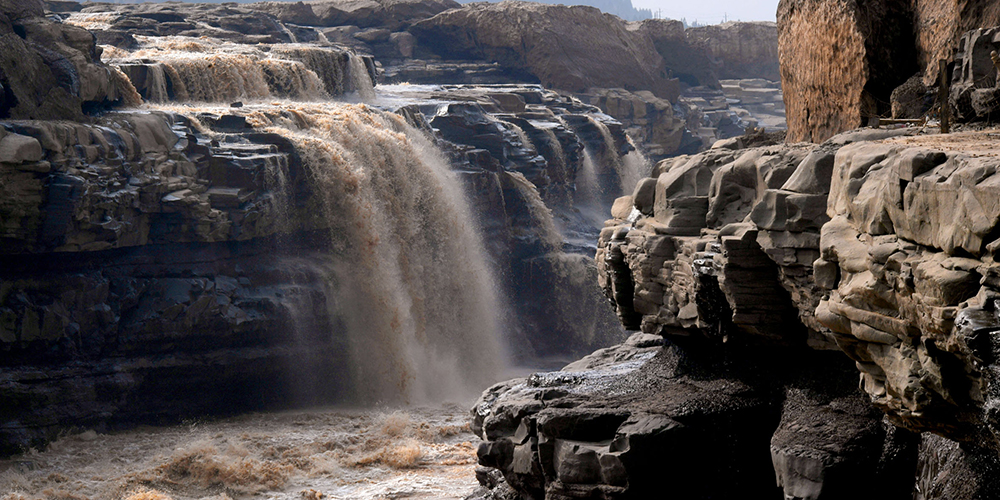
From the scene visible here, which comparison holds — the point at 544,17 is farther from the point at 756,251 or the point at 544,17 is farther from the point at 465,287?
the point at 756,251

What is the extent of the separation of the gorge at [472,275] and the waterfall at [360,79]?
0.46 feet

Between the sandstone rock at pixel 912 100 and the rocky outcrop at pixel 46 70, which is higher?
the rocky outcrop at pixel 46 70

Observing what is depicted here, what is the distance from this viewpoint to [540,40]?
50.4 m

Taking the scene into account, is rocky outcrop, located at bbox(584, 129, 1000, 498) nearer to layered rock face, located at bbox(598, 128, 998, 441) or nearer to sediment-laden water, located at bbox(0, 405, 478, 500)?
layered rock face, located at bbox(598, 128, 998, 441)

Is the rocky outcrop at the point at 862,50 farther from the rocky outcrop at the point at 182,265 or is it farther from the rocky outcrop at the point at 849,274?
the rocky outcrop at the point at 182,265

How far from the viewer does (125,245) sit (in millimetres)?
21969

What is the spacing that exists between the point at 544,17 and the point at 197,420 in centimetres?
3463

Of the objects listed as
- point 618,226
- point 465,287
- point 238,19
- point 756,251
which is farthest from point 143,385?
point 238,19

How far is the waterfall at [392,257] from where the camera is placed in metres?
25.5

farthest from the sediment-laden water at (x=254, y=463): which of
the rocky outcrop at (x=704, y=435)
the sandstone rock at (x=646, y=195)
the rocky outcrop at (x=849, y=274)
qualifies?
the sandstone rock at (x=646, y=195)

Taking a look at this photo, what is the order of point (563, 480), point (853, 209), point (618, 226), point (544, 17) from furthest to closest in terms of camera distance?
point (544, 17) < point (618, 226) < point (563, 480) < point (853, 209)

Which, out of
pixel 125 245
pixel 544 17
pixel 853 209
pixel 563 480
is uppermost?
pixel 544 17

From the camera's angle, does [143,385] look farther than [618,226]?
Yes

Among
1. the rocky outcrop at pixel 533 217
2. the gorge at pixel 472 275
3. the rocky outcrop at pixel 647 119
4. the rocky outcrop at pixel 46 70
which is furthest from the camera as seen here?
the rocky outcrop at pixel 647 119
